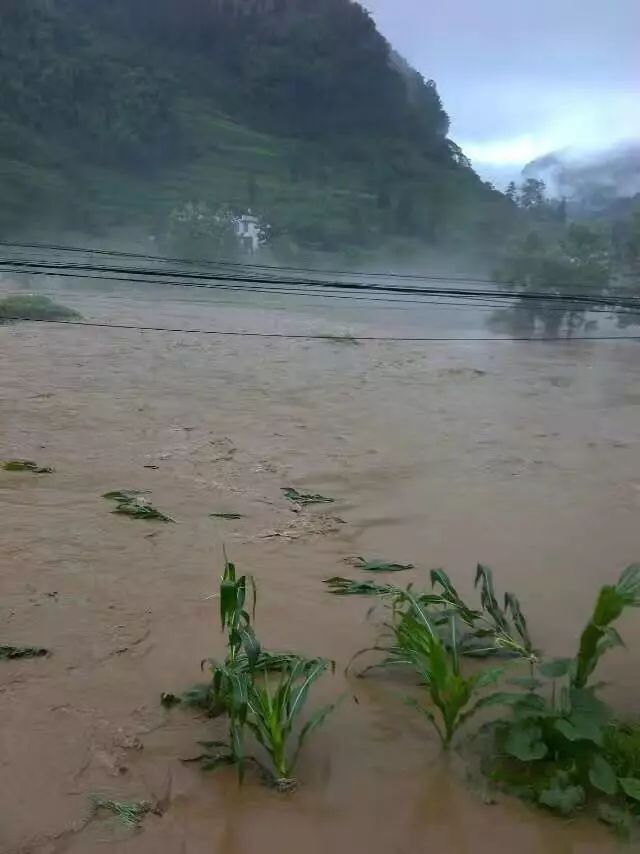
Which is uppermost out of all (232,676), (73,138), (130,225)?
(73,138)

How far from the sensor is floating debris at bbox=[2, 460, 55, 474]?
26.6 feet

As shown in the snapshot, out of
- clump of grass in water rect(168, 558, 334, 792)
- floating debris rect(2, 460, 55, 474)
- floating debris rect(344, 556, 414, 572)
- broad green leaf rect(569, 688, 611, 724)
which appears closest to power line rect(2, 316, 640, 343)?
floating debris rect(2, 460, 55, 474)

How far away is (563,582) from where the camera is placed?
20.3 ft

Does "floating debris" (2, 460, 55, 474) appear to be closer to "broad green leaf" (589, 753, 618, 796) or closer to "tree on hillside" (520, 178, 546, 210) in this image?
"broad green leaf" (589, 753, 618, 796)

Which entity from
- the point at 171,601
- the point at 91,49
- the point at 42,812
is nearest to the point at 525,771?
the point at 42,812

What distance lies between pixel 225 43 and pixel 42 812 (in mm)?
67770

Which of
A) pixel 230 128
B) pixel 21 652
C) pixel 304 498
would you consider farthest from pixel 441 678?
pixel 230 128

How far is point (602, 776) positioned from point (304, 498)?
488 centimetres

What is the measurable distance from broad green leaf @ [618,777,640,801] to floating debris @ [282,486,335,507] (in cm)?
473

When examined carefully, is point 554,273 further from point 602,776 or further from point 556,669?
point 602,776

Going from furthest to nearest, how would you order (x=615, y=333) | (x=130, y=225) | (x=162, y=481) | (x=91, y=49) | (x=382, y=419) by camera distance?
(x=91, y=49)
(x=130, y=225)
(x=615, y=333)
(x=382, y=419)
(x=162, y=481)

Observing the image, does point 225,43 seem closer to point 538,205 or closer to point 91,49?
point 91,49

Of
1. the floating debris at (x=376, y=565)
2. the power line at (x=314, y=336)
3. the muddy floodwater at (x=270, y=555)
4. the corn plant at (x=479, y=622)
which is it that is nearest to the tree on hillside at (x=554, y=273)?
the power line at (x=314, y=336)

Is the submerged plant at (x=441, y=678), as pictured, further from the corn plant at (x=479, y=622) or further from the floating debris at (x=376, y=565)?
the floating debris at (x=376, y=565)
